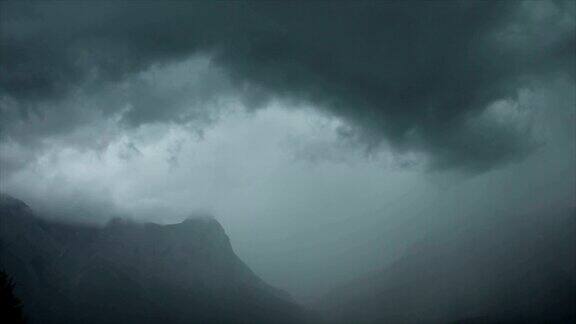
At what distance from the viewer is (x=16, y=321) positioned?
125 feet

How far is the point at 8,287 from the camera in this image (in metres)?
41.3

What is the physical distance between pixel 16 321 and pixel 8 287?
513 cm

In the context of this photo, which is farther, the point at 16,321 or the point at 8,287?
the point at 8,287

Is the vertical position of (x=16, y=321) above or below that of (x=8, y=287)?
below
